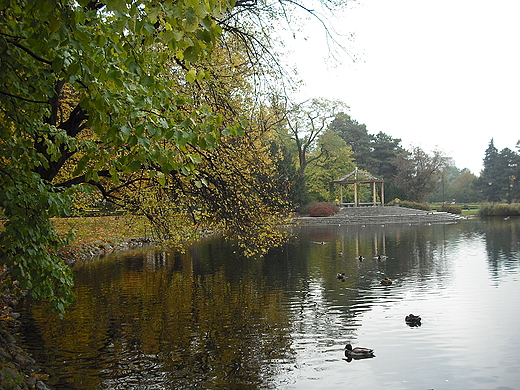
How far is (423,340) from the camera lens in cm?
867

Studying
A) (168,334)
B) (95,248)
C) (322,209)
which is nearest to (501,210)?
(322,209)

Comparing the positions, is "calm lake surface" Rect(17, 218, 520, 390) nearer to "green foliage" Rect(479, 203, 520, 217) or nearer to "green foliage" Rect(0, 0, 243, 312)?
"green foliage" Rect(0, 0, 243, 312)

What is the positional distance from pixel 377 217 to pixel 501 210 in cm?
1516

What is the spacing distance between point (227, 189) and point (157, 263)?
10514mm

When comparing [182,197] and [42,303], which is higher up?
[182,197]

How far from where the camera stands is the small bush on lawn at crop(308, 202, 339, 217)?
1753 inches

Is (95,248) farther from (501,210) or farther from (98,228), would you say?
(501,210)

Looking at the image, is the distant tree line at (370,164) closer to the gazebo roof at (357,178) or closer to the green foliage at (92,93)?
the gazebo roof at (357,178)

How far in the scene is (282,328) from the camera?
934cm

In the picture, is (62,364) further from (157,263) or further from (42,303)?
(157,263)

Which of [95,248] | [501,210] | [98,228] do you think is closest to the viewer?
[95,248]

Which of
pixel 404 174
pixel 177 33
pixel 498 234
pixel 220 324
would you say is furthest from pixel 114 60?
pixel 404 174

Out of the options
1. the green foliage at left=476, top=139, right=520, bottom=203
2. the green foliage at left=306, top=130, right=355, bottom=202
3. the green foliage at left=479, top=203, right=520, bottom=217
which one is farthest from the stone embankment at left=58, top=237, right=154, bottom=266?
the green foliage at left=476, top=139, right=520, bottom=203

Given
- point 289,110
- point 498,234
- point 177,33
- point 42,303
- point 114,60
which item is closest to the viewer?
point 177,33
